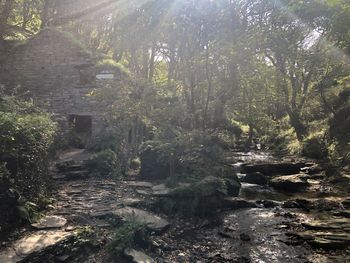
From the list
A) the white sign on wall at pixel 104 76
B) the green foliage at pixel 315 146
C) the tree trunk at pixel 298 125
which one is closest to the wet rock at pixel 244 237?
the white sign on wall at pixel 104 76

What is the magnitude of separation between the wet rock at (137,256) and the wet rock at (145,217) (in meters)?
0.96

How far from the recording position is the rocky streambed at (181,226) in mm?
6363

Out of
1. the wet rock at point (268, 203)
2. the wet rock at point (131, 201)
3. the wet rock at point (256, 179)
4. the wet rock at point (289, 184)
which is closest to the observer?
the wet rock at point (131, 201)

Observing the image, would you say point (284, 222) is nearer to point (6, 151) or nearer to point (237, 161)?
point (6, 151)

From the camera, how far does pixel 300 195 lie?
456 inches

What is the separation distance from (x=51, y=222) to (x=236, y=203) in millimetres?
5268

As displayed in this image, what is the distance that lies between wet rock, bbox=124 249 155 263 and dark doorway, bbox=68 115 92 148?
9212mm

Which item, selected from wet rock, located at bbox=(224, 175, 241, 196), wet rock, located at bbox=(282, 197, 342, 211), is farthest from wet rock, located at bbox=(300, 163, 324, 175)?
wet rock, located at bbox=(224, 175, 241, 196)

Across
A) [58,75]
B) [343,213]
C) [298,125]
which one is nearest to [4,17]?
[58,75]

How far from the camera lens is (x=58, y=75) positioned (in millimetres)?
15453

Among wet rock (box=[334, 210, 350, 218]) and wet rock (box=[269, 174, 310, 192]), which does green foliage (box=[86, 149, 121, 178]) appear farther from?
wet rock (box=[334, 210, 350, 218])

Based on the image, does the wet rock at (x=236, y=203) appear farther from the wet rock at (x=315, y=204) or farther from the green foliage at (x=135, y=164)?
the green foliage at (x=135, y=164)

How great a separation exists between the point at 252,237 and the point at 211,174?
9.51 ft

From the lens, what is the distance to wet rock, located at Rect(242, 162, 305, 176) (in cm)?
1482
